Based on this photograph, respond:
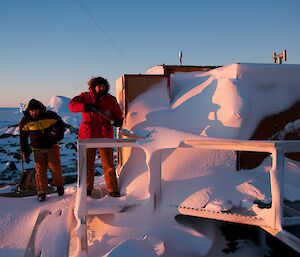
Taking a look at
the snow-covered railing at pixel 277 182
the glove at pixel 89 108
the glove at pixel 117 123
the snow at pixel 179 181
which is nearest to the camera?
the snow-covered railing at pixel 277 182

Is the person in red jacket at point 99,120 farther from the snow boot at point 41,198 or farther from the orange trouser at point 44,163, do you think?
the snow boot at point 41,198

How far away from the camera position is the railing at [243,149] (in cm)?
297

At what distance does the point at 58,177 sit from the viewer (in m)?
5.04

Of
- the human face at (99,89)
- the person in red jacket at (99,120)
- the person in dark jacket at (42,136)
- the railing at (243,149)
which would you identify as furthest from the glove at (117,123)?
the person in dark jacket at (42,136)

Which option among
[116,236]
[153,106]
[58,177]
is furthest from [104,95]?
[116,236]

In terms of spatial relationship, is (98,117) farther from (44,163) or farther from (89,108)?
(44,163)

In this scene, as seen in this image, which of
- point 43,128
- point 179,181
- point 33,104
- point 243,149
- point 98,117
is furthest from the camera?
point 43,128

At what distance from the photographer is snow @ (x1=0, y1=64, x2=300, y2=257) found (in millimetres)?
3592

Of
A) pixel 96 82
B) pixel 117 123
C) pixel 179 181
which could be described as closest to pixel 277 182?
pixel 179 181

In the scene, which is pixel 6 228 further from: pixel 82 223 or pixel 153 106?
pixel 153 106

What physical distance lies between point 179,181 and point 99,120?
137 cm

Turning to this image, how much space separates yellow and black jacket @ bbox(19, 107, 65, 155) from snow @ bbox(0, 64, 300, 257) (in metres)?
0.87

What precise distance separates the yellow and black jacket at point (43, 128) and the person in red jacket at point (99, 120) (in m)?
0.52

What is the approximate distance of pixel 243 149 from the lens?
3.14m
